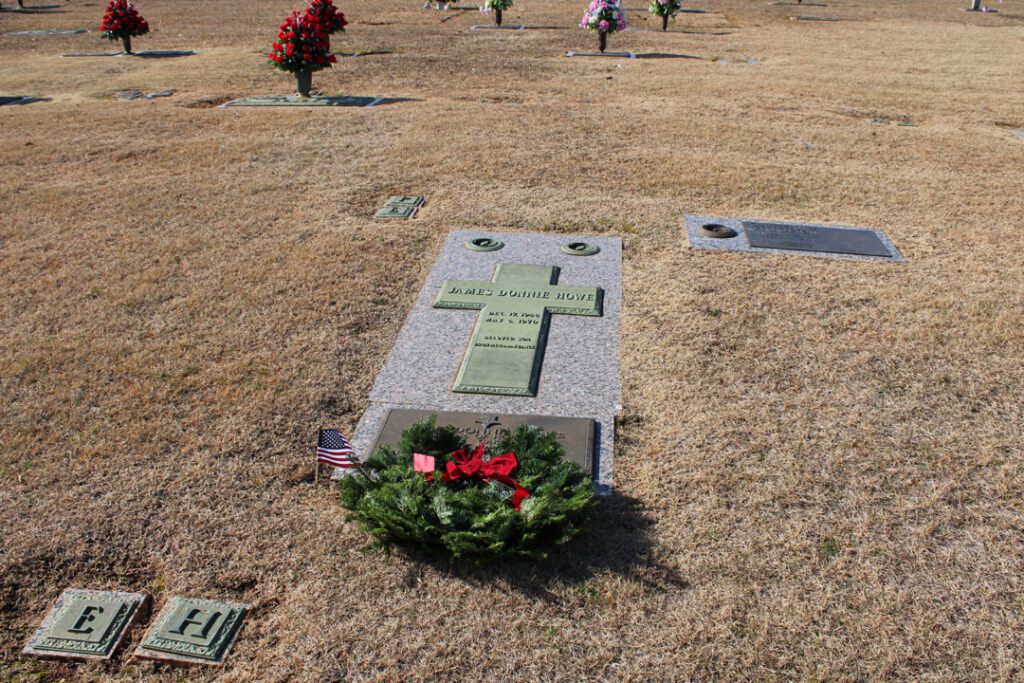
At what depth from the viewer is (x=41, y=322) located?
502 cm

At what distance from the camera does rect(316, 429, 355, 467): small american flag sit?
11.1 feet

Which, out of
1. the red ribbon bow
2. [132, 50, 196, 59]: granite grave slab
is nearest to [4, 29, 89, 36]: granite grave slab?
[132, 50, 196, 59]: granite grave slab

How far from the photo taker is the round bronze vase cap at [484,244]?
605 centimetres

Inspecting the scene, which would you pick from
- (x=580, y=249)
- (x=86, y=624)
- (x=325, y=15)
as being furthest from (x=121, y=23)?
(x=86, y=624)

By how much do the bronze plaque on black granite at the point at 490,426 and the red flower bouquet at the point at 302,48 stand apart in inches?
352

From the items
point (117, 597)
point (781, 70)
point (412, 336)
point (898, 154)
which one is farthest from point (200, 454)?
point (781, 70)

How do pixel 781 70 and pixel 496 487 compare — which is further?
pixel 781 70

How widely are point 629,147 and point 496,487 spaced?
6.69 meters

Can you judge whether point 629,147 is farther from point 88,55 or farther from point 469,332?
point 88,55

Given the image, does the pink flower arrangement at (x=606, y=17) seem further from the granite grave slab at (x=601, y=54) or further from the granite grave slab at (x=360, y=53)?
the granite grave slab at (x=360, y=53)

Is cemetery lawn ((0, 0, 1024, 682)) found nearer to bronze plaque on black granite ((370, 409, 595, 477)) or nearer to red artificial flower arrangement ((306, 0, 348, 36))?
bronze plaque on black granite ((370, 409, 595, 477))

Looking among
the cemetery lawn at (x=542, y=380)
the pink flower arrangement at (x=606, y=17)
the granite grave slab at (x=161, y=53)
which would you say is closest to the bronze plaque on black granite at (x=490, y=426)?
the cemetery lawn at (x=542, y=380)

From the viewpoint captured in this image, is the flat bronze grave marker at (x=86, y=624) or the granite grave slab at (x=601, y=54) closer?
the flat bronze grave marker at (x=86, y=624)

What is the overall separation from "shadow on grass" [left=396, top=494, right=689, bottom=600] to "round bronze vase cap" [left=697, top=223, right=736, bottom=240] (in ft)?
12.0
